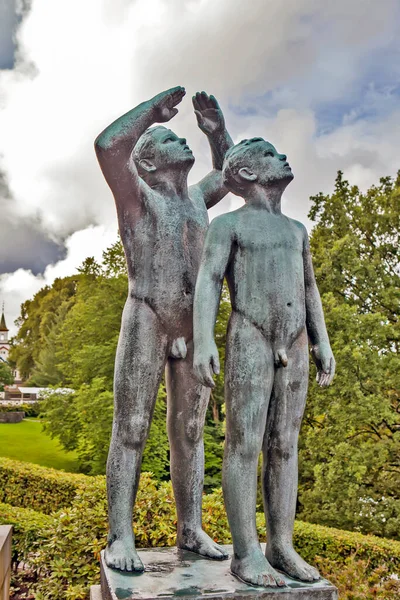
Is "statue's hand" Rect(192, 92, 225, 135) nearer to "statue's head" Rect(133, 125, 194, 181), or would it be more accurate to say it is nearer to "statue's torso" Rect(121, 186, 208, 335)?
"statue's head" Rect(133, 125, 194, 181)

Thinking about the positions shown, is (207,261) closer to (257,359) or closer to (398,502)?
(257,359)

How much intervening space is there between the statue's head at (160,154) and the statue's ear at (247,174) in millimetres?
541

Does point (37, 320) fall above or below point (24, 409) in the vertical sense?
above

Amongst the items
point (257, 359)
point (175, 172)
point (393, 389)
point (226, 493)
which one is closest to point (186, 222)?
point (175, 172)

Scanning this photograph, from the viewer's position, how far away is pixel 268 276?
3.42m

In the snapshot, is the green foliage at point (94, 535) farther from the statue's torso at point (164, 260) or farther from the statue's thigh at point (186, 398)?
the statue's torso at point (164, 260)

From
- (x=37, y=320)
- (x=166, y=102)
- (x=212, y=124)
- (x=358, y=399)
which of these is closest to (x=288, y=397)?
(x=166, y=102)

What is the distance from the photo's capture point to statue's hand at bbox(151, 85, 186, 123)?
364cm

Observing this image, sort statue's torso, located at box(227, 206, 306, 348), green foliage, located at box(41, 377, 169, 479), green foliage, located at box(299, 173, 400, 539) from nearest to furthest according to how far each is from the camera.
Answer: statue's torso, located at box(227, 206, 306, 348), green foliage, located at box(299, 173, 400, 539), green foliage, located at box(41, 377, 169, 479)

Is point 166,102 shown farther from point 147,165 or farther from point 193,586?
point 193,586

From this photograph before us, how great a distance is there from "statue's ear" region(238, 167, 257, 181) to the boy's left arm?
18.9 inches

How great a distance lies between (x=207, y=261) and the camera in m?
3.42

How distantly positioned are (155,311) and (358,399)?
976 centimetres

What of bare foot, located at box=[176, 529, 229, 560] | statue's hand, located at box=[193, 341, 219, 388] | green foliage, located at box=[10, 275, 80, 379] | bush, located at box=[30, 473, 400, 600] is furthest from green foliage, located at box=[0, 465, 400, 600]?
green foliage, located at box=[10, 275, 80, 379]
